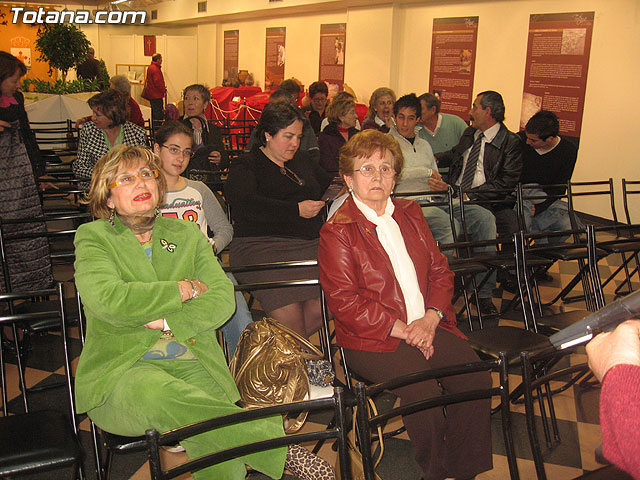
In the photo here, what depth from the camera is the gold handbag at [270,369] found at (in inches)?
85.4

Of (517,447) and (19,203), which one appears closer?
(517,447)

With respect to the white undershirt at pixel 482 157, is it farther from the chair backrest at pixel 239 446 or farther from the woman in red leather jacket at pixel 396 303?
the chair backrest at pixel 239 446

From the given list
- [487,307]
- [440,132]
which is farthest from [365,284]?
[440,132]

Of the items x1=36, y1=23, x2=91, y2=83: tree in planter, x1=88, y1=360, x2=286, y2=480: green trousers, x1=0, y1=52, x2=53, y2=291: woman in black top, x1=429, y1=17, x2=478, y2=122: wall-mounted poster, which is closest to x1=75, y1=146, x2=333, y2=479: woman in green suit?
x1=88, y1=360, x2=286, y2=480: green trousers

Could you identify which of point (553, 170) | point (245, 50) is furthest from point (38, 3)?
point (553, 170)

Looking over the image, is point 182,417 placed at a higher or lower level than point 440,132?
lower

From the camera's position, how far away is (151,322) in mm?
2090

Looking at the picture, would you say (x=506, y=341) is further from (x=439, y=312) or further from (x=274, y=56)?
(x=274, y=56)

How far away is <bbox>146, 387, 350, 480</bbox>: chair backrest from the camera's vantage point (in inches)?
52.0

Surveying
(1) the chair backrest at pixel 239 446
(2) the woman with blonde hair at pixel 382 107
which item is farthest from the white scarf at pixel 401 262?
(2) the woman with blonde hair at pixel 382 107

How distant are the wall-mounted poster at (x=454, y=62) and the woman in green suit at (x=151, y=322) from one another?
22.8ft

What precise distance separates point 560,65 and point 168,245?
632cm

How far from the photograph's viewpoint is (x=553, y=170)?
498cm

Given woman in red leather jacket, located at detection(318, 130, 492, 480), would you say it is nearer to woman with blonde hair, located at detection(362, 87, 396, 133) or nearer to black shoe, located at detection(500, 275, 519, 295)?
black shoe, located at detection(500, 275, 519, 295)
